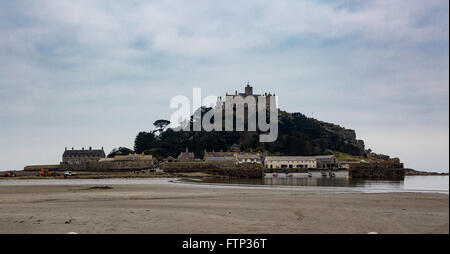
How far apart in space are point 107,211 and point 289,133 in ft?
380

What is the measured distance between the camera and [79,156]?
105m

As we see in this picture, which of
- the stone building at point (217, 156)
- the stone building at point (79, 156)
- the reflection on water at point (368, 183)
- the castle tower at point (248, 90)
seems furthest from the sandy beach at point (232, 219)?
the castle tower at point (248, 90)


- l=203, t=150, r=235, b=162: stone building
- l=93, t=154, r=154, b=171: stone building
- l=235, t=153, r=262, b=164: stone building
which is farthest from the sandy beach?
l=235, t=153, r=262, b=164: stone building

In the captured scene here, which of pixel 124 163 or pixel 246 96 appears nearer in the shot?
pixel 124 163

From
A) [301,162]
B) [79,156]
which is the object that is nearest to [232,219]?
[301,162]

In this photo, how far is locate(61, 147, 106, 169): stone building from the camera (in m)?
103

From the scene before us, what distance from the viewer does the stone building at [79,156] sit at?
10334 cm

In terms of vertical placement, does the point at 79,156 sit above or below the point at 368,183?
above

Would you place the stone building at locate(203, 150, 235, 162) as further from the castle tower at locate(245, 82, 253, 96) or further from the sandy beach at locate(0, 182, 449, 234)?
the sandy beach at locate(0, 182, 449, 234)

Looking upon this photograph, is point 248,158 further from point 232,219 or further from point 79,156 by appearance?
point 232,219

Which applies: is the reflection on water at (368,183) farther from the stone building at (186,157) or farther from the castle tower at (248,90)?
the castle tower at (248,90)
